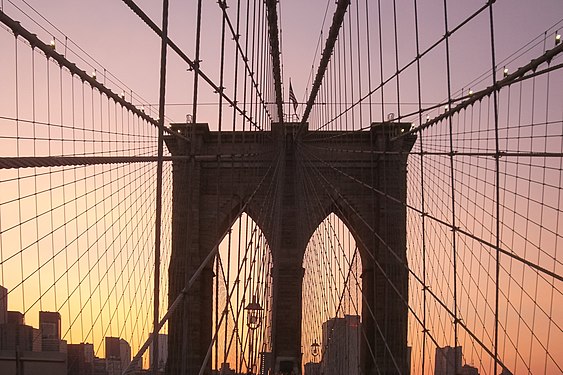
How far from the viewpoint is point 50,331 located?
3.84 meters

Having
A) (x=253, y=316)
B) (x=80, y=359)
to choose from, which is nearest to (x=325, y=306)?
(x=253, y=316)

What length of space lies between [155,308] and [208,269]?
17.0 meters

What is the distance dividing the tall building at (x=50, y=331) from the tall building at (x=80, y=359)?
0.27 meters

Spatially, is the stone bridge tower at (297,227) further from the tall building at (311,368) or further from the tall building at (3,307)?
the tall building at (3,307)

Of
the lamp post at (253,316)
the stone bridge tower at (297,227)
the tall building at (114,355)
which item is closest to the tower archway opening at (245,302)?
the lamp post at (253,316)

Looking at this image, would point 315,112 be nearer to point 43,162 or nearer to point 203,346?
point 203,346

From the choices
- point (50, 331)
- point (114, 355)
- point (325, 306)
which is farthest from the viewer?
point (325, 306)

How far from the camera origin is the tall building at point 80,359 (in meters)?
4.33

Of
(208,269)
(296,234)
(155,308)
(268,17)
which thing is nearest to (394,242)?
(296,234)

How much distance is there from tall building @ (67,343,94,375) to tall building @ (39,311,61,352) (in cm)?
27

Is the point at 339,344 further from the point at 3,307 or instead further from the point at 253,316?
the point at 3,307

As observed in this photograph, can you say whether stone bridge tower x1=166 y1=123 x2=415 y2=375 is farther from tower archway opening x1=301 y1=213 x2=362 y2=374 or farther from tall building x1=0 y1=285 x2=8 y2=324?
tall building x1=0 y1=285 x2=8 y2=324

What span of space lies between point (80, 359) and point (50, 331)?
905 millimetres

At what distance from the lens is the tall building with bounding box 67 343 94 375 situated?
4333 mm
